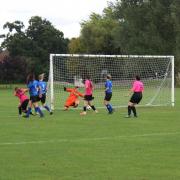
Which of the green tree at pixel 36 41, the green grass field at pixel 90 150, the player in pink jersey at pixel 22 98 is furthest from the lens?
the green tree at pixel 36 41

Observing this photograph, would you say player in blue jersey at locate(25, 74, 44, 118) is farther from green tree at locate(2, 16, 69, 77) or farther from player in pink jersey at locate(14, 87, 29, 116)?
green tree at locate(2, 16, 69, 77)

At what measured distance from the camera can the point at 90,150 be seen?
13273 millimetres

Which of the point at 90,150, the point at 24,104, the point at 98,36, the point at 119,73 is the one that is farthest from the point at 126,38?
the point at 90,150

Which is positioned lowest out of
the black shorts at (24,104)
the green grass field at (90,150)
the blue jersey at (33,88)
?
the green grass field at (90,150)

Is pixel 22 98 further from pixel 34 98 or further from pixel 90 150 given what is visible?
pixel 90 150

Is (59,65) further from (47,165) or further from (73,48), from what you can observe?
(73,48)

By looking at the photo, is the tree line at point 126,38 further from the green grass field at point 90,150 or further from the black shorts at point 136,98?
the green grass field at point 90,150

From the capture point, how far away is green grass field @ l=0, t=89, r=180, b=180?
33.9 feet

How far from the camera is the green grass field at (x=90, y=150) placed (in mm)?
10344

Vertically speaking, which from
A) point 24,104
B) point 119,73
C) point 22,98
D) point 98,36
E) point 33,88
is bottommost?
point 24,104

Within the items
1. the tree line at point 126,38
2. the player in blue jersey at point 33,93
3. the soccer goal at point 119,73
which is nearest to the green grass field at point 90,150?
the player in blue jersey at point 33,93

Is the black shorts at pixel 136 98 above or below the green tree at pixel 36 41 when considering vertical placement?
below

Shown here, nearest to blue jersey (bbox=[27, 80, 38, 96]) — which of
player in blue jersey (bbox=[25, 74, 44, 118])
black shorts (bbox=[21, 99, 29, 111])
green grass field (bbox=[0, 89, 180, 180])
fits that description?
player in blue jersey (bbox=[25, 74, 44, 118])

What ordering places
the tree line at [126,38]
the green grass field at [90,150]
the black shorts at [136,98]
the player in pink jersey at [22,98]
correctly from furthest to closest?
the tree line at [126,38], the player in pink jersey at [22,98], the black shorts at [136,98], the green grass field at [90,150]
